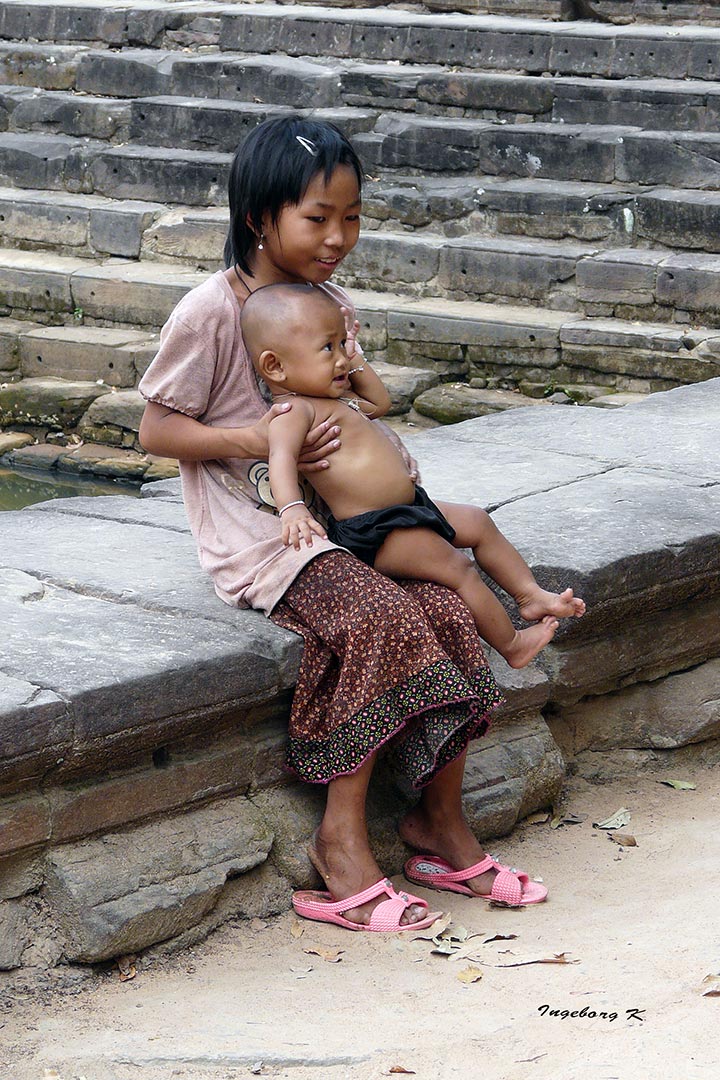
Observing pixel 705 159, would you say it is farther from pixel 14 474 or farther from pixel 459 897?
pixel 459 897

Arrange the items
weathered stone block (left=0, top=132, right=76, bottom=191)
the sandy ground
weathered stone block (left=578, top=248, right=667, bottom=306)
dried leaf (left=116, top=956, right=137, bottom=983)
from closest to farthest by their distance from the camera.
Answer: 1. the sandy ground
2. dried leaf (left=116, top=956, right=137, bottom=983)
3. weathered stone block (left=578, top=248, right=667, bottom=306)
4. weathered stone block (left=0, top=132, right=76, bottom=191)

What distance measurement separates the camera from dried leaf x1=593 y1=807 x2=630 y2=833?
327 cm

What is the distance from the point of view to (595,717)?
3.60 m

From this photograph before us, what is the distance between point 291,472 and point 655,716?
1.34 metres

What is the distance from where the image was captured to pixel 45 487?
25.6 ft

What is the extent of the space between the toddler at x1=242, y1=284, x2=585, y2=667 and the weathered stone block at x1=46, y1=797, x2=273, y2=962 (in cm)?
57

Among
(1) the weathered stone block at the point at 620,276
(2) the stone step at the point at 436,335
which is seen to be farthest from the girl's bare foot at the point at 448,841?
(1) the weathered stone block at the point at 620,276

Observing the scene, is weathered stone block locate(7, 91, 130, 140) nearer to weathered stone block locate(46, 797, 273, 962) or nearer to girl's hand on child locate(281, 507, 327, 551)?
girl's hand on child locate(281, 507, 327, 551)

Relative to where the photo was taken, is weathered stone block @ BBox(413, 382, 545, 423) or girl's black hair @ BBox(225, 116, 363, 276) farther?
weathered stone block @ BBox(413, 382, 545, 423)

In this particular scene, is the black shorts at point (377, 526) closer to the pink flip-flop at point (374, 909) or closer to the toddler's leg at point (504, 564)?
the toddler's leg at point (504, 564)

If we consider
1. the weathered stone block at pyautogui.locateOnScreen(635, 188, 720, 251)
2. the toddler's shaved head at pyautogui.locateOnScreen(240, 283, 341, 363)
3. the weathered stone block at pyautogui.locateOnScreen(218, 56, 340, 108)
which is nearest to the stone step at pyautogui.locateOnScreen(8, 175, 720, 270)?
the weathered stone block at pyautogui.locateOnScreen(635, 188, 720, 251)

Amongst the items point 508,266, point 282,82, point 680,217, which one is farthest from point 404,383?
point 282,82

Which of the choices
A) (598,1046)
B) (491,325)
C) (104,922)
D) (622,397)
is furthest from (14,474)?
(598,1046)

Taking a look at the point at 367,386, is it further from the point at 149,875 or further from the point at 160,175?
the point at 160,175
